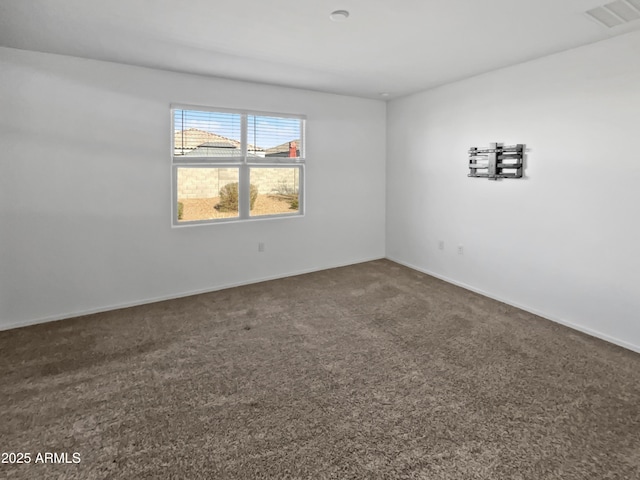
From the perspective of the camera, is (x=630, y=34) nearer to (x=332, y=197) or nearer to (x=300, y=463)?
(x=332, y=197)

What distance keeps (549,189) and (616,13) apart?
1.50 meters

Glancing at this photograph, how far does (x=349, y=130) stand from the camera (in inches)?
211

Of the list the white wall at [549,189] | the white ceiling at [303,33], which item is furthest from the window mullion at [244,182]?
the white wall at [549,189]

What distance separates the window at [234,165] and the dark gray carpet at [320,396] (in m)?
1.34

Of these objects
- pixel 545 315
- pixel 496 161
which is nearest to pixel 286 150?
pixel 496 161

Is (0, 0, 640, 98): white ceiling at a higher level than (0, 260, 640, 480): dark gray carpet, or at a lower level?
higher

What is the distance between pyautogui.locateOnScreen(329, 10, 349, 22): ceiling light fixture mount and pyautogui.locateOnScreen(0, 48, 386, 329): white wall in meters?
2.09

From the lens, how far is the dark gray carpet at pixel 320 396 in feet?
6.00

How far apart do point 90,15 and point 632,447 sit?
4.30 meters

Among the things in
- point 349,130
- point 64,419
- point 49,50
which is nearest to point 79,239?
point 49,50

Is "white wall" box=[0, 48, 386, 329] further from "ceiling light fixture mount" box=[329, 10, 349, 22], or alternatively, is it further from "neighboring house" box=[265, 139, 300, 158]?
"ceiling light fixture mount" box=[329, 10, 349, 22]

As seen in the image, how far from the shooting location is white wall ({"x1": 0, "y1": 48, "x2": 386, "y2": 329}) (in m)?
3.37

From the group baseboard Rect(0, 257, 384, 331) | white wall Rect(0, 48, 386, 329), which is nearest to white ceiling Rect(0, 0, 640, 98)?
white wall Rect(0, 48, 386, 329)

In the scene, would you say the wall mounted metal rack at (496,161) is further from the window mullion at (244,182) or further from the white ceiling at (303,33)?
the window mullion at (244,182)
